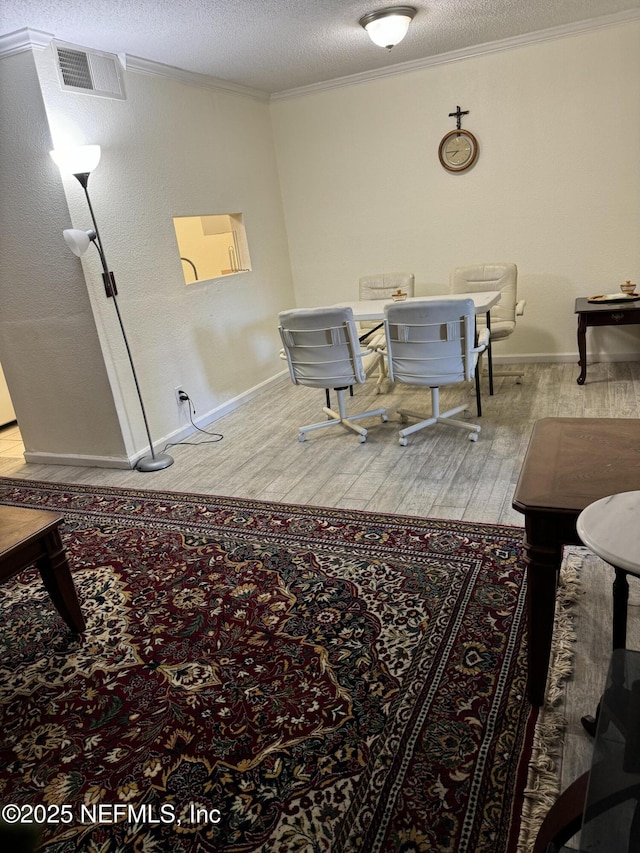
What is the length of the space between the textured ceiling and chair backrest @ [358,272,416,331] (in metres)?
1.67

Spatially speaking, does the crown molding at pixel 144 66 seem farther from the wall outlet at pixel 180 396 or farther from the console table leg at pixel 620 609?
the console table leg at pixel 620 609

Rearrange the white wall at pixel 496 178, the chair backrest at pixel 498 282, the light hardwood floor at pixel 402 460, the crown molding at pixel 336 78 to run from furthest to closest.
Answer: the chair backrest at pixel 498 282, the white wall at pixel 496 178, the crown molding at pixel 336 78, the light hardwood floor at pixel 402 460

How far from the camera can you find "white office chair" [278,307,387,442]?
343 centimetres

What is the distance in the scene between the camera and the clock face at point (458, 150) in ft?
16.0

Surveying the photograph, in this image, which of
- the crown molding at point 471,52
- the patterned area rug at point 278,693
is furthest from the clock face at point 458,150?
the patterned area rug at point 278,693

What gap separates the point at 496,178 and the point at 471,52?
0.97 metres

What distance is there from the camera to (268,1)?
3.07 m

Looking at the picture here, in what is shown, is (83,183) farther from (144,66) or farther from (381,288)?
(381,288)

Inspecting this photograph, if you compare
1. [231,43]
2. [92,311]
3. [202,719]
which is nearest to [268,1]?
[231,43]

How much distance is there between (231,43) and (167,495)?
290 centimetres

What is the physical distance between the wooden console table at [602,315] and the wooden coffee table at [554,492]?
2830 mm

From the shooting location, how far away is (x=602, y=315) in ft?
14.0

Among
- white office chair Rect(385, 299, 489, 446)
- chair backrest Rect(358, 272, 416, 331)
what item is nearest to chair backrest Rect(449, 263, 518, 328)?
chair backrest Rect(358, 272, 416, 331)

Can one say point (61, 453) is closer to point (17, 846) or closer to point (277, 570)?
point (277, 570)
